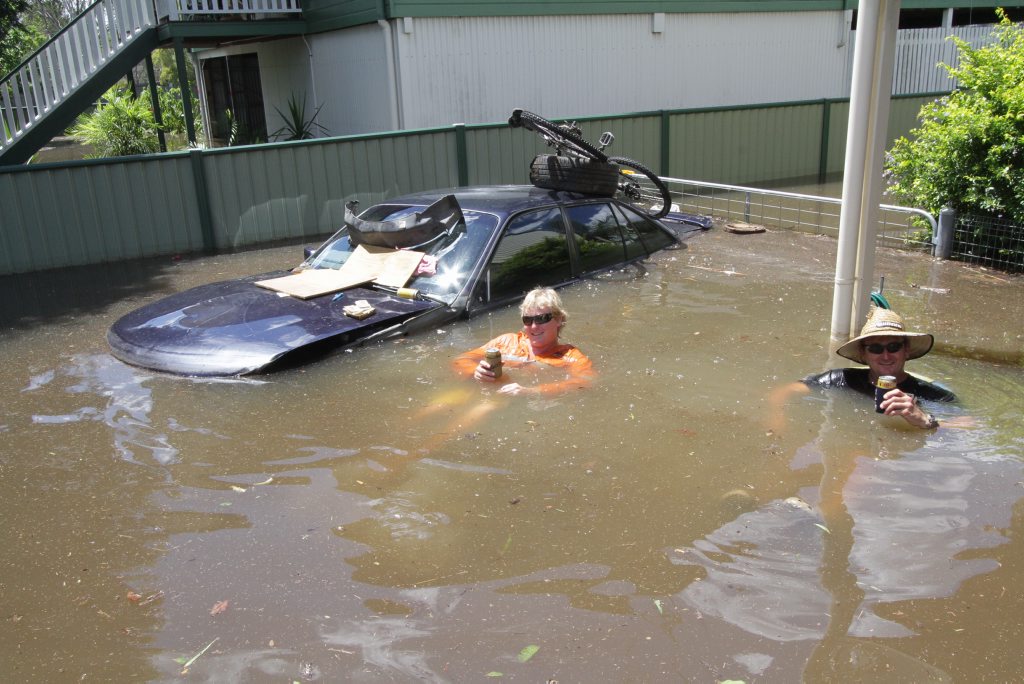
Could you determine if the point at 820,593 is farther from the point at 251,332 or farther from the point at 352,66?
the point at 352,66

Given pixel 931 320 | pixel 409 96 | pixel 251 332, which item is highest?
pixel 409 96

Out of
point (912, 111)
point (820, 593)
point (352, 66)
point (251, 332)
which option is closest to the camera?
point (820, 593)

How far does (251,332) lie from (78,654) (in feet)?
9.11

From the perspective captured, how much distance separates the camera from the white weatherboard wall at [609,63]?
14469 mm

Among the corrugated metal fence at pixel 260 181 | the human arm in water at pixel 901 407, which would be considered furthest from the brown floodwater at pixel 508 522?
the corrugated metal fence at pixel 260 181

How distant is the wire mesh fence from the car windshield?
200 inches

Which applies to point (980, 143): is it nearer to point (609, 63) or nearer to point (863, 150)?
point (863, 150)

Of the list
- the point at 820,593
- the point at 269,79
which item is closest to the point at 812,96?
the point at 269,79

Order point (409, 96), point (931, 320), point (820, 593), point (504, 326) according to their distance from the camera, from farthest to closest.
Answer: point (409, 96) < point (931, 320) < point (504, 326) < point (820, 593)

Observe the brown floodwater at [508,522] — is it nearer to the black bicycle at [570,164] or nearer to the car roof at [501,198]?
the car roof at [501,198]

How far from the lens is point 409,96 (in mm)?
14211

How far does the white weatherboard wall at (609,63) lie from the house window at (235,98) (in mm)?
5012

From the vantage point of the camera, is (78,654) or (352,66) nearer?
(78,654)

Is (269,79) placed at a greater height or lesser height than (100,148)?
→ greater
